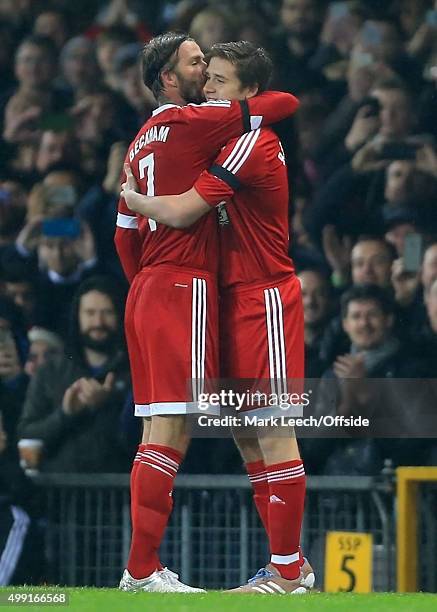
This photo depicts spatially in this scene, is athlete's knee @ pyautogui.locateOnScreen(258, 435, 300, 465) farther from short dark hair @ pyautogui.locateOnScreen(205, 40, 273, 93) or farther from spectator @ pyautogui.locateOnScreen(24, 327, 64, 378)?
spectator @ pyautogui.locateOnScreen(24, 327, 64, 378)

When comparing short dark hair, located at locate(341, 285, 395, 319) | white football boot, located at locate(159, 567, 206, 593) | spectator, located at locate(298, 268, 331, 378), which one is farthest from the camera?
spectator, located at locate(298, 268, 331, 378)

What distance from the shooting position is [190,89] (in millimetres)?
5348

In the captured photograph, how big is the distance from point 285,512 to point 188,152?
49.4 inches

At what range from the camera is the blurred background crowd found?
7344 millimetres

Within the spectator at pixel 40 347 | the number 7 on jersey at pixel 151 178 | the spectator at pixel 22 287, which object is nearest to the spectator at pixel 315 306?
the spectator at pixel 40 347

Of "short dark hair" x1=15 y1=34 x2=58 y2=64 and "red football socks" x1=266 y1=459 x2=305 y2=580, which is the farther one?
"short dark hair" x1=15 y1=34 x2=58 y2=64

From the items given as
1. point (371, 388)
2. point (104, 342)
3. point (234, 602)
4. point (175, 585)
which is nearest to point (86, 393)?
point (104, 342)

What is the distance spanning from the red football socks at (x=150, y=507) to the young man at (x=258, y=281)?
1.13 ft

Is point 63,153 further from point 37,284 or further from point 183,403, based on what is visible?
point 183,403

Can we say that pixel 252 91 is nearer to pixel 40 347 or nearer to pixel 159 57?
pixel 159 57

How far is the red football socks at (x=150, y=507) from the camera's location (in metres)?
5.03

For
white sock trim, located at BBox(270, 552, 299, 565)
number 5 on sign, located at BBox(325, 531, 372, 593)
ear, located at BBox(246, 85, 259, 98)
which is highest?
ear, located at BBox(246, 85, 259, 98)

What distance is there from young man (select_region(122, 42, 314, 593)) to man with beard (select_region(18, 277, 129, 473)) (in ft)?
7.92

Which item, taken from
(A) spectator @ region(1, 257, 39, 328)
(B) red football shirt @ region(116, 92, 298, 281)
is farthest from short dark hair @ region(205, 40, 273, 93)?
(A) spectator @ region(1, 257, 39, 328)
